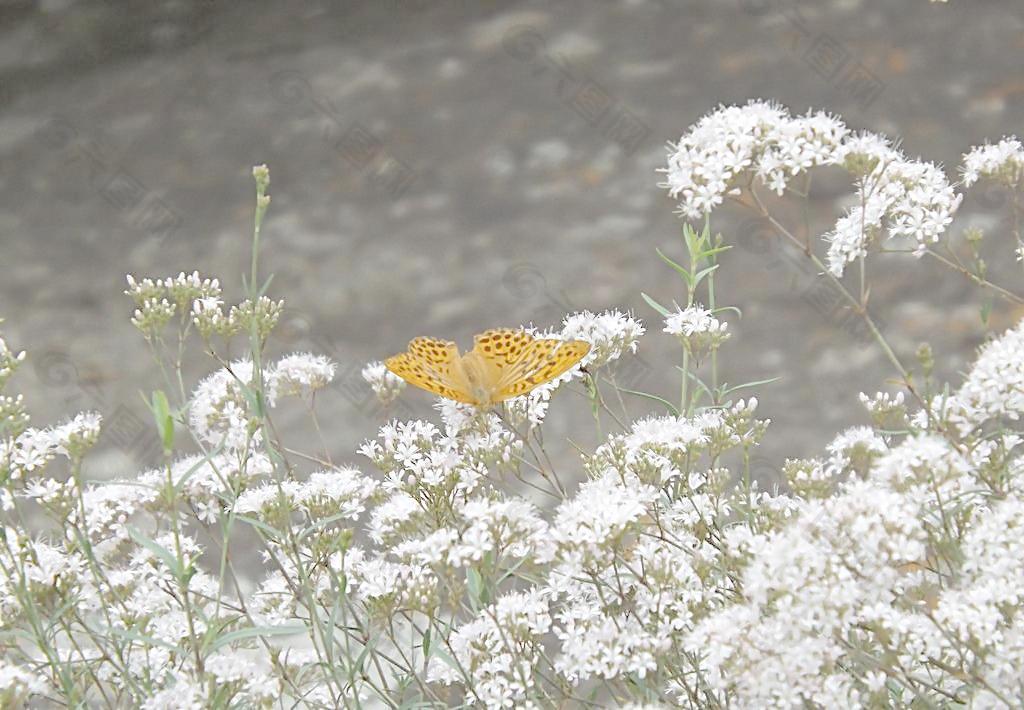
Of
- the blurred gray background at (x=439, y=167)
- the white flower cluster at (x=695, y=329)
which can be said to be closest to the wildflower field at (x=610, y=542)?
the white flower cluster at (x=695, y=329)

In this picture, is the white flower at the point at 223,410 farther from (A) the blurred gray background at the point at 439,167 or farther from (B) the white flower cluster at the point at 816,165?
(A) the blurred gray background at the point at 439,167

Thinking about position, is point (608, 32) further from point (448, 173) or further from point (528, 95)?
point (448, 173)

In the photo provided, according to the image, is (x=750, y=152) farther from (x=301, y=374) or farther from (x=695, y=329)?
(x=301, y=374)

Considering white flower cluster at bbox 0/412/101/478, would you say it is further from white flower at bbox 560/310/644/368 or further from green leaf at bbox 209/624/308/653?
white flower at bbox 560/310/644/368

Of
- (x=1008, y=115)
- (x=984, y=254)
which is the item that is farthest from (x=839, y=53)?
(x=984, y=254)

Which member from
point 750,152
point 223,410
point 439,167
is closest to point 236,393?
point 223,410

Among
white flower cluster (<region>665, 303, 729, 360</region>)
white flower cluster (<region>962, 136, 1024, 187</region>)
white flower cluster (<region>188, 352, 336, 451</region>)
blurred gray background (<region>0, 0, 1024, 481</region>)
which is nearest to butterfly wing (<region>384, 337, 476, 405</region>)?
white flower cluster (<region>188, 352, 336, 451</region>)
